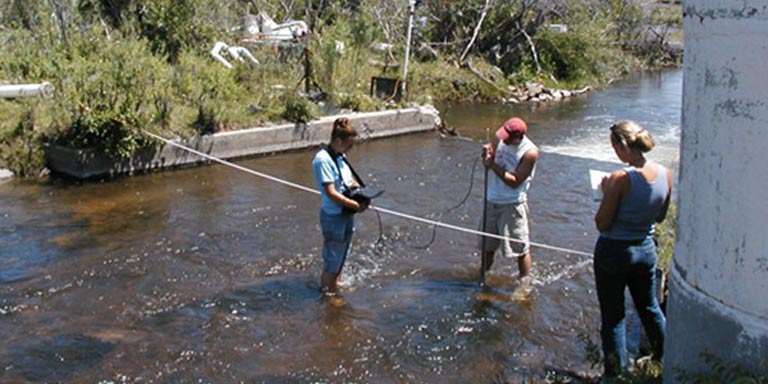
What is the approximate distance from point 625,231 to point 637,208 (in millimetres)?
174

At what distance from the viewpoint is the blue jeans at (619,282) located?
5195 millimetres

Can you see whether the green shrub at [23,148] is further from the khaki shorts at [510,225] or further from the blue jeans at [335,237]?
the khaki shorts at [510,225]

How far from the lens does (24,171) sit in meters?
12.1

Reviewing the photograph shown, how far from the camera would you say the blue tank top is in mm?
5117

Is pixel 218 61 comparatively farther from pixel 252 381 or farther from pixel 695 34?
pixel 695 34

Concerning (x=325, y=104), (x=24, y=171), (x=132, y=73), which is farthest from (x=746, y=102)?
(x=325, y=104)

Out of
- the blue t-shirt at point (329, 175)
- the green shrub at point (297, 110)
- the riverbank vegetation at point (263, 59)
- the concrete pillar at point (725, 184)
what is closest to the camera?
the concrete pillar at point (725, 184)

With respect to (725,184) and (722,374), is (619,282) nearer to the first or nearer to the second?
(722,374)

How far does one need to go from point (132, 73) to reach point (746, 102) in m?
10.3

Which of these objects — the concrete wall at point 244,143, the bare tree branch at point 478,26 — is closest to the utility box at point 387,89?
the concrete wall at point 244,143

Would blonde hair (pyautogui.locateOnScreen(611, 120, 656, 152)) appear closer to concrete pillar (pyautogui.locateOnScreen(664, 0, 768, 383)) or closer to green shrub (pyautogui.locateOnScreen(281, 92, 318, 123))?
concrete pillar (pyautogui.locateOnScreen(664, 0, 768, 383))

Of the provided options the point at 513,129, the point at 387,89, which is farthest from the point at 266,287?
the point at 387,89

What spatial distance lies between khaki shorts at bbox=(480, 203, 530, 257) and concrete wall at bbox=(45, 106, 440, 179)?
700cm

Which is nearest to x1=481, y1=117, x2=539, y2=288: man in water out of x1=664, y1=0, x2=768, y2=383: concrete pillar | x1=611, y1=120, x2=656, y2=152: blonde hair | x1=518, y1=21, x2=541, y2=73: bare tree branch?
x1=611, y1=120, x2=656, y2=152: blonde hair
